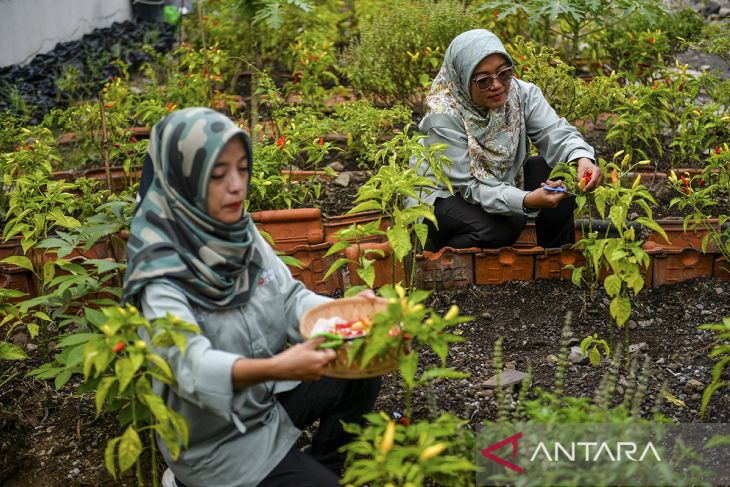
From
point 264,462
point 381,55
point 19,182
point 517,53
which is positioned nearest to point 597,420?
point 264,462

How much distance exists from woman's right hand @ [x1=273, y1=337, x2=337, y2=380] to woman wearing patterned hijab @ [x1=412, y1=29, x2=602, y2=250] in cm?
192

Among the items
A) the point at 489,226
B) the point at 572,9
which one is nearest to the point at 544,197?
the point at 489,226

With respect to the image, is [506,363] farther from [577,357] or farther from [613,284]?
[613,284]

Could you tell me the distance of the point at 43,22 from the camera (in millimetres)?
7160

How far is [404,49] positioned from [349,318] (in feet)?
11.3

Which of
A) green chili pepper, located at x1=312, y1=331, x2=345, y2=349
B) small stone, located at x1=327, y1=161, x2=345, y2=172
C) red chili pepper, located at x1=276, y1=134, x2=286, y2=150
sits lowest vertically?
green chili pepper, located at x1=312, y1=331, x2=345, y2=349

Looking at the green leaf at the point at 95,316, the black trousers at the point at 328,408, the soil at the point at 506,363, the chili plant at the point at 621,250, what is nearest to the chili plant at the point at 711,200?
the soil at the point at 506,363

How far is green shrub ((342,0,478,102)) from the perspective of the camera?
5727 mm

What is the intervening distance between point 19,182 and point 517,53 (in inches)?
114

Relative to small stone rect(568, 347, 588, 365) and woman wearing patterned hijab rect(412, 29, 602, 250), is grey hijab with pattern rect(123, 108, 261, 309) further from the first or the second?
woman wearing patterned hijab rect(412, 29, 602, 250)

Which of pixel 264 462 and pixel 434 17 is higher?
pixel 434 17

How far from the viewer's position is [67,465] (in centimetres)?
319

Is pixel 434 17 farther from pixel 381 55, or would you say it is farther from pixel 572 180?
pixel 572 180

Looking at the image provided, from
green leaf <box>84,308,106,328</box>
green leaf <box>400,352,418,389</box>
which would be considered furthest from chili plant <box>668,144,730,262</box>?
green leaf <box>84,308,106,328</box>
